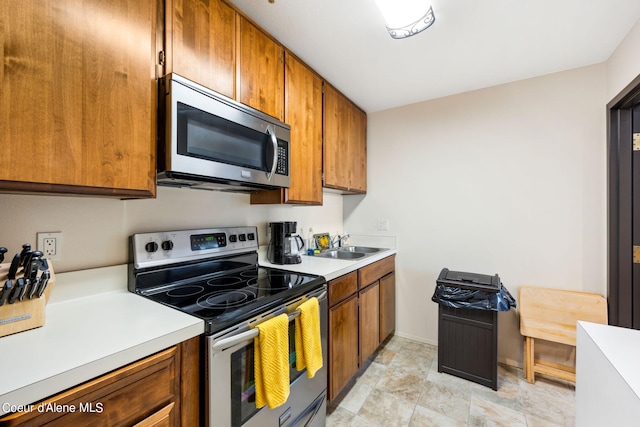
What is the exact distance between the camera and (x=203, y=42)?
1.25m

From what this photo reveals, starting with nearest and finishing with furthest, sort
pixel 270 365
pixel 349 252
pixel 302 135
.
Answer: pixel 270 365 < pixel 302 135 < pixel 349 252

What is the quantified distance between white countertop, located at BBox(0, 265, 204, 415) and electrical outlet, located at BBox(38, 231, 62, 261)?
87 mm

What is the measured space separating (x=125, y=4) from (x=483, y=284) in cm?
253

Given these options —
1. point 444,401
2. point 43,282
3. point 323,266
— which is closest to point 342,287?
point 323,266

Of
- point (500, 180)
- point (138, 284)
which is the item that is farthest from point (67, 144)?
point (500, 180)

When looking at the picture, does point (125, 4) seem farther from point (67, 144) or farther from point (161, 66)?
point (67, 144)

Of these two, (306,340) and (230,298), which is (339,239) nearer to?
(306,340)

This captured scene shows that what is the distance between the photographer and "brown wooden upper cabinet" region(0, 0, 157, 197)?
77 centimetres

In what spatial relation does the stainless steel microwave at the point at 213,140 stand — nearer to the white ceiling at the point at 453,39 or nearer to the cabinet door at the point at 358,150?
the white ceiling at the point at 453,39

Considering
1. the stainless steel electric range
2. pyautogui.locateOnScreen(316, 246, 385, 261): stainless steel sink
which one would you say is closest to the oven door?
the stainless steel electric range

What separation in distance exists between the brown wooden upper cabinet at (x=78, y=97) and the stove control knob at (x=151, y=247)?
0.35 metres

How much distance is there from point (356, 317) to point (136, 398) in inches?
57.2

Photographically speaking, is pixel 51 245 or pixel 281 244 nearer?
pixel 51 245

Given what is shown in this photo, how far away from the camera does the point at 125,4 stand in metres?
0.99
